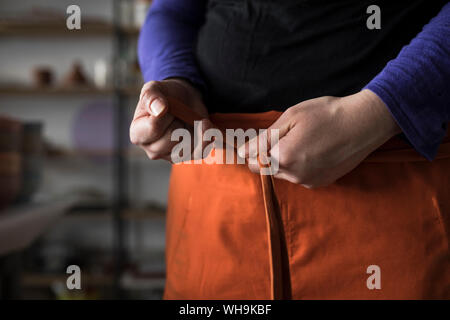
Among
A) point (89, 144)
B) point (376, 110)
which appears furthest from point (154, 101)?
point (89, 144)

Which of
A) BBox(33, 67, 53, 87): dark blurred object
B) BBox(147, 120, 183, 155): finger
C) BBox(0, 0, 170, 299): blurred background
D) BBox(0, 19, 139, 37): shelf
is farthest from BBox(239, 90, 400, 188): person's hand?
BBox(33, 67, 53, 87): dark blurred object

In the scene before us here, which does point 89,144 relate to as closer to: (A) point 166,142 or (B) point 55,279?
(B) point 55,279

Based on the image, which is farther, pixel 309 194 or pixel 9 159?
pixel 9 159

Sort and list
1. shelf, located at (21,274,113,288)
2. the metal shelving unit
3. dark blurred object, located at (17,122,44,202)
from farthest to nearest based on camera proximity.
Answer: the metal shelving unit, shelf, located at (21,274,113,288), dark blurred object, located at (17,122,44,202)

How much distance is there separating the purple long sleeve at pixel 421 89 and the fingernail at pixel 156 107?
8.4 inches

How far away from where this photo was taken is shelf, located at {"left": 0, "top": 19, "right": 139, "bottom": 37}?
2328 millimetres

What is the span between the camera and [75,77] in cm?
232

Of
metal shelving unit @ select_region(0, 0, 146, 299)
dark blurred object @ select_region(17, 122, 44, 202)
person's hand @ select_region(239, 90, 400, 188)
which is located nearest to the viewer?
person's hand @ select_region(239, 90, 400, 188)

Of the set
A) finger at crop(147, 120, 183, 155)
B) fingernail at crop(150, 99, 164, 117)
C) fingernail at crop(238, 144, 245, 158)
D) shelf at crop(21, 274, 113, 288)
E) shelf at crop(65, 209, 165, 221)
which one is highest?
fingernail at crop(150, 99, 164, 117)

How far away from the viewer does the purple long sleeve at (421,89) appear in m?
0.38

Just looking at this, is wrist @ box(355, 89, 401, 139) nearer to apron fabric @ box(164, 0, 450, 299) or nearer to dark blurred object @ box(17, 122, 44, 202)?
apron fabric @ box(164, 0, 450, 299)

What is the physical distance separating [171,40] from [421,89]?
1.12 feet

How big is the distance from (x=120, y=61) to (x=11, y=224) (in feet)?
6.40

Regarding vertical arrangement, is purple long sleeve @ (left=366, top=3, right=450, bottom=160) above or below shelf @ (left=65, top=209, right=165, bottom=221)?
above
